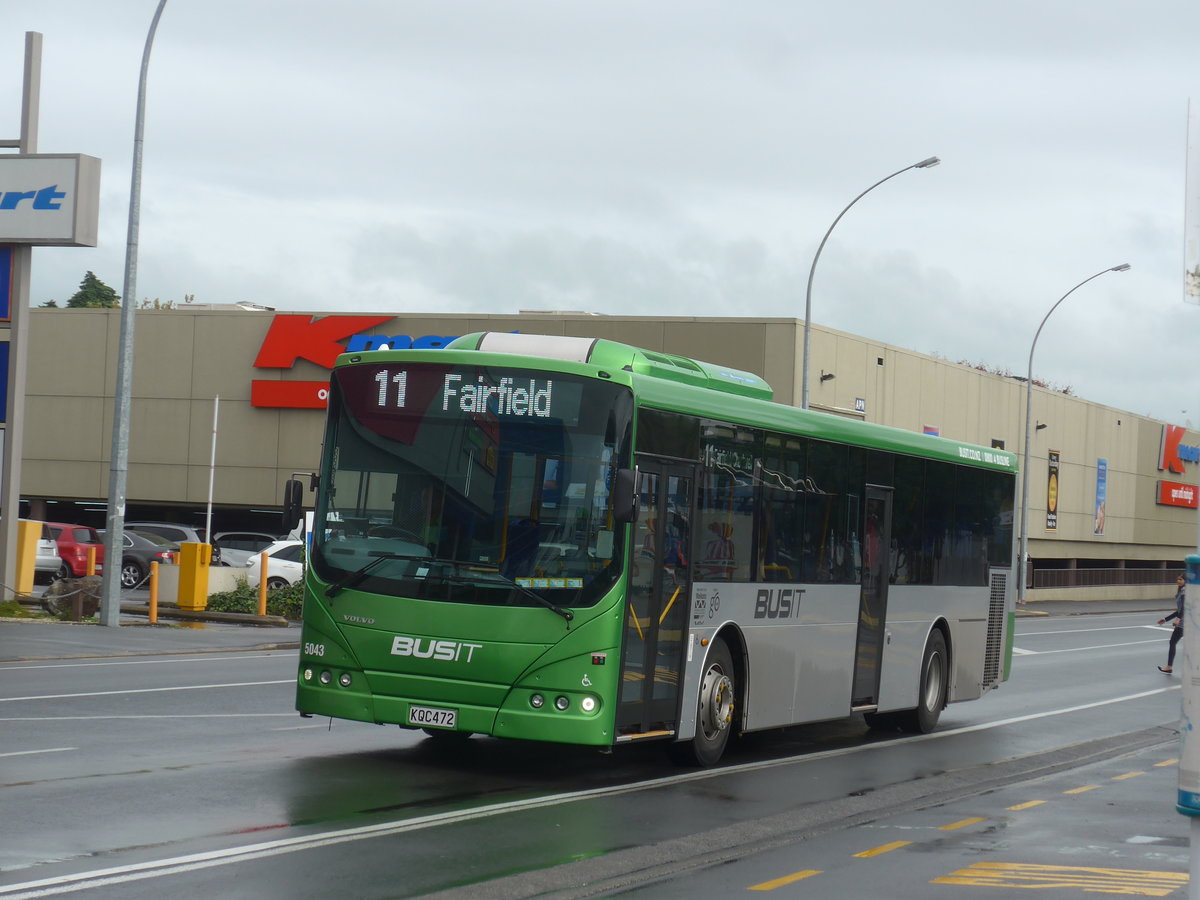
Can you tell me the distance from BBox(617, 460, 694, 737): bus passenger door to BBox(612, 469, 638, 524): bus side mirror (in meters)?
0.37

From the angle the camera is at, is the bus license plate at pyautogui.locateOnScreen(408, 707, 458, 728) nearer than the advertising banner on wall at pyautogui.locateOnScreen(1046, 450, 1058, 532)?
Yes

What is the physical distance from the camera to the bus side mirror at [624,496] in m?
11.0

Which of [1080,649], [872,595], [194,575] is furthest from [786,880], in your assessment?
[1080,649]

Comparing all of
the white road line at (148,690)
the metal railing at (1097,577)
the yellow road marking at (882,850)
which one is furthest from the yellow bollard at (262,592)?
the metal railing at (1097,577)

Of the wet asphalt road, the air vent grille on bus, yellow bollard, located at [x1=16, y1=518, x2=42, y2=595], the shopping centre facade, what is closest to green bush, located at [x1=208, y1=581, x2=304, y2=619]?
yellow bollard, located at [x1=16, y1=518, x2=42, y2=595]

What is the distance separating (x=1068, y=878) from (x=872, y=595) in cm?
682

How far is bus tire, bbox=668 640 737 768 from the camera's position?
42.0 feet

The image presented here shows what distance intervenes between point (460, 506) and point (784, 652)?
3692mm

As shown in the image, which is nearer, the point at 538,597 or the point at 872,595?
the point at 538,597

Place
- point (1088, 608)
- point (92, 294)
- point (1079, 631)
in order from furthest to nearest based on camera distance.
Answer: point (92, 294) → point (1088, 608) → point (1079, 631)

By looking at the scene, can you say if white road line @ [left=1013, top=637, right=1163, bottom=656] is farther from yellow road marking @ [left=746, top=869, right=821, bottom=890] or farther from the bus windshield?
yellow road marking @ [left=746, top=869, right=821, bottom=890]

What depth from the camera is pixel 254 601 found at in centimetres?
3119

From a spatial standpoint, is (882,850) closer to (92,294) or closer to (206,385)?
(206,385)

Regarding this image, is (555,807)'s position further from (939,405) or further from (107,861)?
(939,405)
